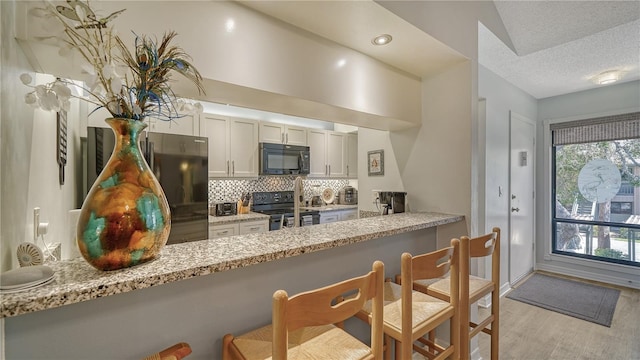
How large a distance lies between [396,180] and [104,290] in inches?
90.2

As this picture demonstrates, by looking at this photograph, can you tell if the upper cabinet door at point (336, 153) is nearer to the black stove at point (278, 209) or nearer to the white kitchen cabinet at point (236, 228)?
the black stove at point (278, 209)

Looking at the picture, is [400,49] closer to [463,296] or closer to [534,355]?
[463,296]

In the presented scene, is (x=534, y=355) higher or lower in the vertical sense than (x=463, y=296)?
lower

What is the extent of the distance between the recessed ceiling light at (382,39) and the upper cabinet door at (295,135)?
8.00ft

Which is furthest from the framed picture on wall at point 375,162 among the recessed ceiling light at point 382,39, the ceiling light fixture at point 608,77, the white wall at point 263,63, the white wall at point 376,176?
the ceiling light fixture at point 608,77

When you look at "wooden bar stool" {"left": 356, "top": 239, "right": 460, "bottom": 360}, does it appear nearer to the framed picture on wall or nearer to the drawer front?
the framed picture on wall

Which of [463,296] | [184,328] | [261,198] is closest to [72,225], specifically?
[184,328]

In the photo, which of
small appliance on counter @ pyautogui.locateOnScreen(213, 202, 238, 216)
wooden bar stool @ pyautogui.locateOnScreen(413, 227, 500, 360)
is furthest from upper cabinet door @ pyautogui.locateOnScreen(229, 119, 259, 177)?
wooden bar stool @ pyautogui.locateOnScreen(413, 227, 500, 360)

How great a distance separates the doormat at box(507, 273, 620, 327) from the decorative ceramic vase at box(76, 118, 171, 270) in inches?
150

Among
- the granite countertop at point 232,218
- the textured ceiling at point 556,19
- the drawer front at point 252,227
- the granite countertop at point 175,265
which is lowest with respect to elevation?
the drawer front at point 252,227

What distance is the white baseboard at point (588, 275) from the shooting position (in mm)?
3385

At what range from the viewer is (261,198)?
399cm

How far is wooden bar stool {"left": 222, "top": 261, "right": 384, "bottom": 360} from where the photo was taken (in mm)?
765

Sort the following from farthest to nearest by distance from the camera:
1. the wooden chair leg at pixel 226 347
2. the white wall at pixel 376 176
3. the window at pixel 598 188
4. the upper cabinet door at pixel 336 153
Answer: the upper cabinet door at pixel 336 153, the window at pixel 598 188, the white wall at pixel 376 176, the wooden chair leg at pixel 226 347
